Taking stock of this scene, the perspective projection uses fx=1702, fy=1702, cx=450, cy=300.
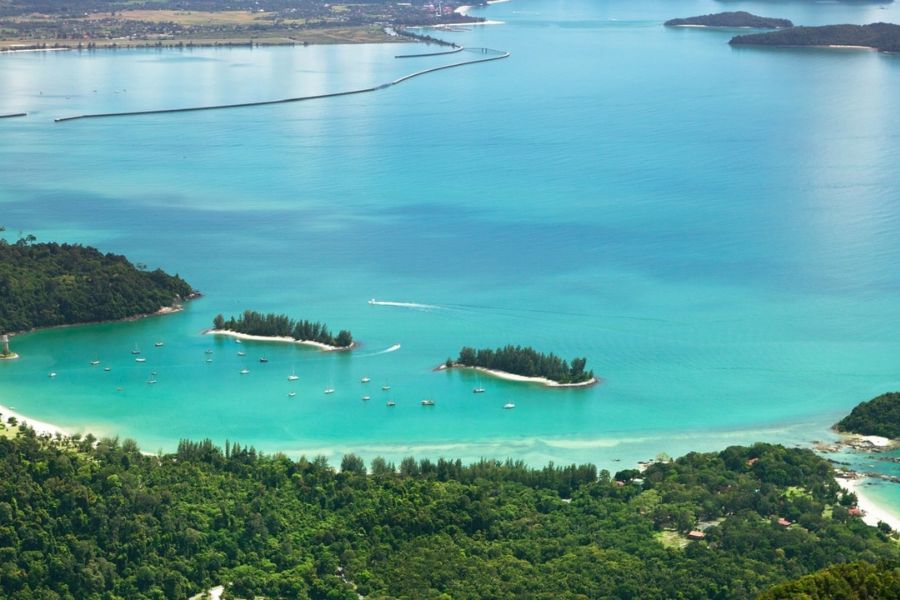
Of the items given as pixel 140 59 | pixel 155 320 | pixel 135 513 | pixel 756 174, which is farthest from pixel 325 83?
pixel 135 513

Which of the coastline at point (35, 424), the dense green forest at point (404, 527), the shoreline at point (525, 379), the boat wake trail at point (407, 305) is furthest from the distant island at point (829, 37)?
the coastline at point (35, 424)

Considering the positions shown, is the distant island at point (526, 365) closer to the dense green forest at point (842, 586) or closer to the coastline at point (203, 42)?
the dense green forest at point (842, 586)

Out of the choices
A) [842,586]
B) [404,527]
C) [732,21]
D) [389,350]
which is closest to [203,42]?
[732,21]

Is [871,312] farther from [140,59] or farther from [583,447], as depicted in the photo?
[140,59]

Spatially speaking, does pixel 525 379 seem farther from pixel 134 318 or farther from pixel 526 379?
pixel 134 318

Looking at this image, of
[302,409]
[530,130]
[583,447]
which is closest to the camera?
[583,447]

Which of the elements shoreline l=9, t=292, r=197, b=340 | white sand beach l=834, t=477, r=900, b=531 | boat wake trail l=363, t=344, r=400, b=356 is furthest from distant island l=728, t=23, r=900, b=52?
white sand beach l=834, t=477, r=900, b=531

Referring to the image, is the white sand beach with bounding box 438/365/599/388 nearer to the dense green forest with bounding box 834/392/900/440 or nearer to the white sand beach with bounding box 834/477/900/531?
the dense green forest with bounding box 834/392/900/440
